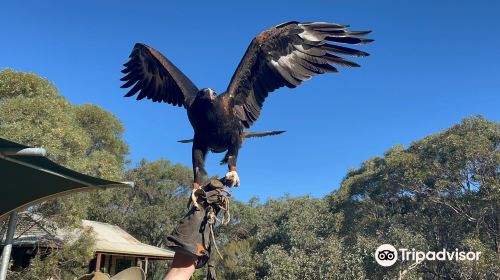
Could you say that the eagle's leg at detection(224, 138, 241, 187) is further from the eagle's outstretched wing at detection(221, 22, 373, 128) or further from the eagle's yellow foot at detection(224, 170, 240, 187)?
the eagle's outstretched wing at detection(221, 22, 373, 128)

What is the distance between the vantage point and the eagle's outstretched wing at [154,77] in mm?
3469

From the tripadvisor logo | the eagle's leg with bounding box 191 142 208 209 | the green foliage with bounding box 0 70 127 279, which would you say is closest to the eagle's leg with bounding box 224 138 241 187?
the eagle's leg with bounding box 191 142 208 209

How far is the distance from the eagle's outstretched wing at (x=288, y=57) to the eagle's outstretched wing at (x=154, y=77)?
1.48 ft

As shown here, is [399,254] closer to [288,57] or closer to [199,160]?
[288,57]

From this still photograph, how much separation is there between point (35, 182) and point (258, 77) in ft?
9.46

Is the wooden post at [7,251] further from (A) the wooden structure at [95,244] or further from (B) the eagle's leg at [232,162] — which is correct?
(A) the wooden structure at [95,244]

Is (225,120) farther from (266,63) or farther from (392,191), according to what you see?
(392,191)

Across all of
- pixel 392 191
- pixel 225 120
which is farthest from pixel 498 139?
pixel 225 120

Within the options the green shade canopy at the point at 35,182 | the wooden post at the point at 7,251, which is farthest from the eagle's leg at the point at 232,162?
the wooden post at the point at 7,251

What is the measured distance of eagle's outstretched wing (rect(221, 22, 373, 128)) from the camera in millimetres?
3092

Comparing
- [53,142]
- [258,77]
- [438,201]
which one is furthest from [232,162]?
[438,201]

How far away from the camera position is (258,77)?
3.19m

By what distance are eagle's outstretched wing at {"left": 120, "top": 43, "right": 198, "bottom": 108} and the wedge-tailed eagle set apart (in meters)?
0.21

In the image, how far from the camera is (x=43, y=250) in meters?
12.3
